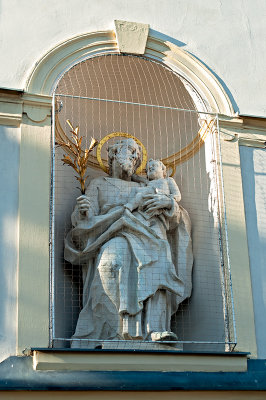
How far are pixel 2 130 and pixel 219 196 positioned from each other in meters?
1.59

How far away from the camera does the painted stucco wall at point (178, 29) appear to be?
274 inches

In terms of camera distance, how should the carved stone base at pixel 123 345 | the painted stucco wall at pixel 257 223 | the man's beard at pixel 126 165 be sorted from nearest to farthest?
the carved stone base at pixel 123 345 → the painted stucco wall at pixel 257 223 → the man's beard at pixel 126 165

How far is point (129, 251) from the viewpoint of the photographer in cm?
658

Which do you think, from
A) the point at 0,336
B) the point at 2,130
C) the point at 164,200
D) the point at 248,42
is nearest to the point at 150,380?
the point at 0,336

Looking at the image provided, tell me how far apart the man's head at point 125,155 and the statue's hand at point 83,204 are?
0.56 m

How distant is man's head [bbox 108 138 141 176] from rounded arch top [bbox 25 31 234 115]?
58cm

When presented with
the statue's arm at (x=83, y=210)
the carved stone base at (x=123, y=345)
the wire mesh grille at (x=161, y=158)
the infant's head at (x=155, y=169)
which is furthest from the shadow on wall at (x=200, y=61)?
the carved stone base at (x=123, y=345)

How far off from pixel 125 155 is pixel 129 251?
2.82 feet

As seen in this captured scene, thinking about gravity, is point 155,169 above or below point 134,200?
above

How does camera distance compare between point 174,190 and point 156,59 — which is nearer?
point 174,190

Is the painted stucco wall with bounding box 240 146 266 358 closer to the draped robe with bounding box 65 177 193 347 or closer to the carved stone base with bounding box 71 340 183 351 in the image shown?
the draped robe with bounding box 65 177 193 347

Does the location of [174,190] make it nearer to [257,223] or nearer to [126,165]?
[126,165]

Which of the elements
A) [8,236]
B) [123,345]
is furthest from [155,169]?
[123,345]

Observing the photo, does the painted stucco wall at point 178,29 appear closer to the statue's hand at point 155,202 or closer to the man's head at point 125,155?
the man's head at point 125,155
